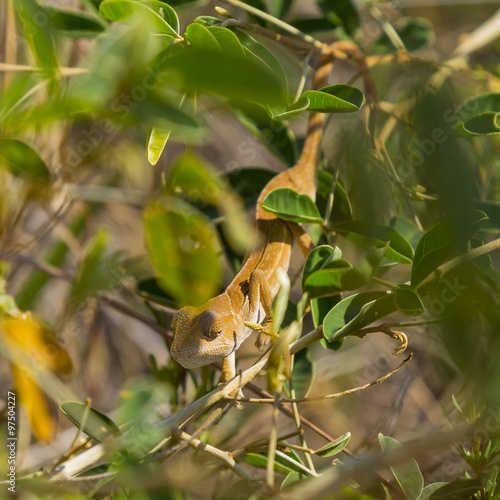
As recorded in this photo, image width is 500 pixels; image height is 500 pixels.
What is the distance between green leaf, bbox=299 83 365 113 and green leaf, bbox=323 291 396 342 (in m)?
0.48

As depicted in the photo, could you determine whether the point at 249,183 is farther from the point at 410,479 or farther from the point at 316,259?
the point at 410,479

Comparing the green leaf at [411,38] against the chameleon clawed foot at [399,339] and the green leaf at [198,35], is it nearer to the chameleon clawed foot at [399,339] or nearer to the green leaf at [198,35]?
the green leaf at [198,35]

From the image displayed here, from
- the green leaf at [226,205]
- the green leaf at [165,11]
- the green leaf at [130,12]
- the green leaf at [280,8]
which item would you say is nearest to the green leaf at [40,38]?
the green leaf at [130,12]

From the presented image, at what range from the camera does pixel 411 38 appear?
2.54 meters

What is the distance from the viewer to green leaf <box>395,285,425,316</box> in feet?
3.72

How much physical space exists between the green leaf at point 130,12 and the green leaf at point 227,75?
0.77m

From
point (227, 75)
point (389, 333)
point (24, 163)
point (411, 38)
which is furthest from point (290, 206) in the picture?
point (411, 38)

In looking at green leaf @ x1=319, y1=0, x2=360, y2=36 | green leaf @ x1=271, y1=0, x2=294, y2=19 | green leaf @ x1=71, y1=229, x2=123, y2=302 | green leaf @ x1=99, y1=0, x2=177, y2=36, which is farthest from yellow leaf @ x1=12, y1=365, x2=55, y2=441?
green leaf @ x1=319, y1=0, x2=360, y2=36

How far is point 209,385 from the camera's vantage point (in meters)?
1.80

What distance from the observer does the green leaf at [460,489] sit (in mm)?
1227

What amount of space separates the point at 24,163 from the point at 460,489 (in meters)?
1.69

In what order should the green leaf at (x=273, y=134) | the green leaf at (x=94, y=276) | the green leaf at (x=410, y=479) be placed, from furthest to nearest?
1. the green leaf at (x=94, y=276)
2. the green leaf at (x=273, y=134)
3. the green leaf at (x=410, y=479)

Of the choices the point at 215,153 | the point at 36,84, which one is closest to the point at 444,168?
the point at 36,84

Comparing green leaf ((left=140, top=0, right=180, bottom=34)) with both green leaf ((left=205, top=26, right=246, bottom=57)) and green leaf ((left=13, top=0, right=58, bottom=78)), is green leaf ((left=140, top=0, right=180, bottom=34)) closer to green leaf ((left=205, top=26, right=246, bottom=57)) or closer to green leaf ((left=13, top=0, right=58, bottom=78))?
green leaf ((left=205, top=26, right=246, bottom=57))
